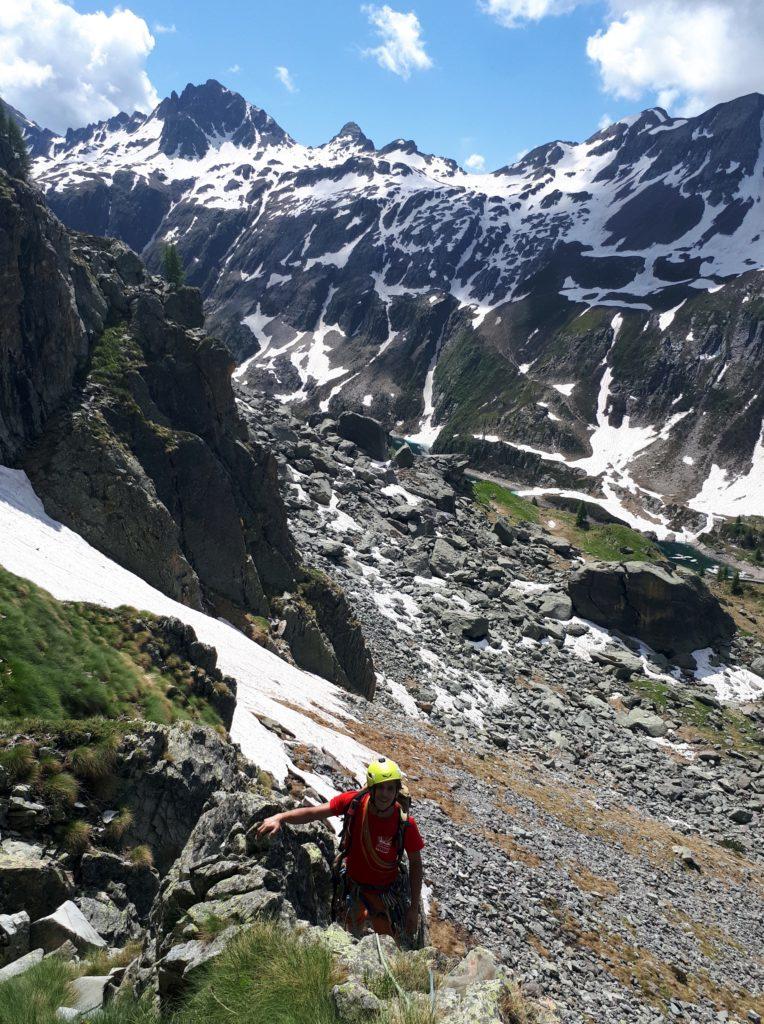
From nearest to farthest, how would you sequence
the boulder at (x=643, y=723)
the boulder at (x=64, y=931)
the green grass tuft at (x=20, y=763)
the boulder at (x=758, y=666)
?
the boulder at (x=64, y=931), the green grass tuft at (x=20, y=763), the boulder at (x=643, y=723), the boulder at (x=758, y=666)

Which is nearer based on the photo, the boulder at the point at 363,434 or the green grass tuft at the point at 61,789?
the green grass tuft at the point at 61,789

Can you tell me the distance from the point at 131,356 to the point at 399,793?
108 feet

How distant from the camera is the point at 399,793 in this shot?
27.5 ft

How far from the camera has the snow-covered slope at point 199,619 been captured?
18.5 meters

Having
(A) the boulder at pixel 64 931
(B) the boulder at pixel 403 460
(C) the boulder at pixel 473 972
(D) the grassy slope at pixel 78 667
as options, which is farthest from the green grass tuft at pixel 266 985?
(B) the boulder at pixel 403 460

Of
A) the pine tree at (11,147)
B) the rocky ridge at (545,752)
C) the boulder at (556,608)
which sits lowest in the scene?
the rocky ridge at (545,752)

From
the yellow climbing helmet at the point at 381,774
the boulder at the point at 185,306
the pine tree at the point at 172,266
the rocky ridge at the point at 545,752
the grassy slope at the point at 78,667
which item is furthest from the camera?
the pine tree at the point at 172,266

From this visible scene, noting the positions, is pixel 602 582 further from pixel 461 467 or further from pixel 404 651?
pixel 461 467

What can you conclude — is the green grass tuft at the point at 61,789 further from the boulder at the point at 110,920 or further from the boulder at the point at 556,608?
the boulder at the point at 556,608

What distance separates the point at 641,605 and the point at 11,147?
87.9m

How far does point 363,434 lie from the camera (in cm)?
9656

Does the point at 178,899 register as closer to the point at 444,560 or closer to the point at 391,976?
the point at 391,976

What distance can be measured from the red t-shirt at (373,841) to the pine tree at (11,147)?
75.0 meters

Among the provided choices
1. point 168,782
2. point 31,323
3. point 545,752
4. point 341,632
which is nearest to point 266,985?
point 168,782
